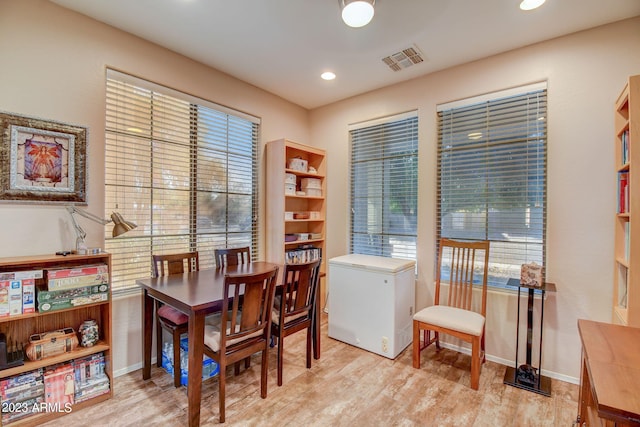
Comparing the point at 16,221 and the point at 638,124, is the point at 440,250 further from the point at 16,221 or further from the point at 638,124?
the point at 16,221

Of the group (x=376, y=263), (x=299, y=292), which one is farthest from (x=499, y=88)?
(x=299, y=292)

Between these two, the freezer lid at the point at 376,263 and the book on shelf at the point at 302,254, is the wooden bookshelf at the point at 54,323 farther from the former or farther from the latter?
the freezer lid at the point at 376,263

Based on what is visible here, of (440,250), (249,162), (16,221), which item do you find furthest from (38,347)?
(440,250)

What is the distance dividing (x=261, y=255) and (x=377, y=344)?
67.2 inches

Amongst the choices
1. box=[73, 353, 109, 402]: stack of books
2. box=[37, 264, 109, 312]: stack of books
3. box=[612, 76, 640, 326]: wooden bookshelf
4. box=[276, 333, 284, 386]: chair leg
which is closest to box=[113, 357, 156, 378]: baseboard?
box=[73, 353, 109, 402]: stack of books

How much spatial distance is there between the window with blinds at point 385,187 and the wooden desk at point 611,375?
186 cm

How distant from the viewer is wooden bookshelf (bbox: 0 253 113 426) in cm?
185

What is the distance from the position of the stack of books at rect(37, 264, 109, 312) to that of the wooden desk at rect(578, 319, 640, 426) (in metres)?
2.74

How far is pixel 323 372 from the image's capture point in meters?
2.54

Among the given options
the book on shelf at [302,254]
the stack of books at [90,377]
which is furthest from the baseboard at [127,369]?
the book on shelf at [302,254]

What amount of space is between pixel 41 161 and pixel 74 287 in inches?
36.7

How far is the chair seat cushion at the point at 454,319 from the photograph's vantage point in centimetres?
234

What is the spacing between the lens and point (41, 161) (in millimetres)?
2094

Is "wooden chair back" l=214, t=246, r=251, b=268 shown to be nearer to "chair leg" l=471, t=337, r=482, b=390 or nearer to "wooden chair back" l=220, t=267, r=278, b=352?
"wooden chair back" l=220, t=267, r=278, b=352
